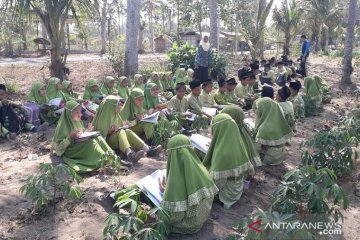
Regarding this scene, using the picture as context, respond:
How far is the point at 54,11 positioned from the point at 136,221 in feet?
24.3

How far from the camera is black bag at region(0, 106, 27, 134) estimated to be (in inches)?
261

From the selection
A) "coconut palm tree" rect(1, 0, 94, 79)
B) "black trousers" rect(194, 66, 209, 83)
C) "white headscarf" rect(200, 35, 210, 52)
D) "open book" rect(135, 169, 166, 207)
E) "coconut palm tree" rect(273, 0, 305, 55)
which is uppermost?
"coconut palm tree" rect(273, 0, 305, 55)

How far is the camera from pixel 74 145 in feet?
17.2

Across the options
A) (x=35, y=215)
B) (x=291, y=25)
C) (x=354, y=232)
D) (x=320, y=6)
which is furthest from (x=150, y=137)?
(x=320, y=6)

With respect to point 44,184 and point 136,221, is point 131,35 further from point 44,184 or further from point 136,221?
point 136,221

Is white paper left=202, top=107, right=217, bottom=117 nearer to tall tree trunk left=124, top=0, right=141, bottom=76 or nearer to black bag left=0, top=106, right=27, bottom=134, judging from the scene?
black bag left=0, top=106, right=27, bottom=134

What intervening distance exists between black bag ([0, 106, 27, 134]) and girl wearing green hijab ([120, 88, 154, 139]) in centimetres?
207

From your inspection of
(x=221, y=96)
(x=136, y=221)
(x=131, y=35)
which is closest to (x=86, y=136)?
(x=136, y=221)

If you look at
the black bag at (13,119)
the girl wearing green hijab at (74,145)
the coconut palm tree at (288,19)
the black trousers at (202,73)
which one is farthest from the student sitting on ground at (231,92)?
the coconut palm tree at (288,19)

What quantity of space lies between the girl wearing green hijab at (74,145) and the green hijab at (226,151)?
1699mm

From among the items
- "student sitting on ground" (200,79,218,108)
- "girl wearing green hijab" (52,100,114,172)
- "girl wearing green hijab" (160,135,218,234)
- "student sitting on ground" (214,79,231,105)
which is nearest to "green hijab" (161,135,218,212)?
"girl wearing green hijab" (160,135,218,234)

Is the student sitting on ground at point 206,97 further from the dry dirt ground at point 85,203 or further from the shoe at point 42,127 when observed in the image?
the shoe at point 42,127

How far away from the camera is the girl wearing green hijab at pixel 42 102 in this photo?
739cm

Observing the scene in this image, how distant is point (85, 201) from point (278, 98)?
3593mm
